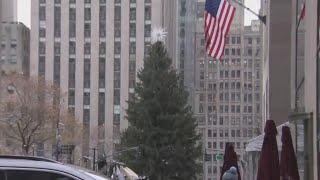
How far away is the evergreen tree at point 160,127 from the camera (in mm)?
38281

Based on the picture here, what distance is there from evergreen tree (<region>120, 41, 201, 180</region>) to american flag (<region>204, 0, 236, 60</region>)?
667 inches

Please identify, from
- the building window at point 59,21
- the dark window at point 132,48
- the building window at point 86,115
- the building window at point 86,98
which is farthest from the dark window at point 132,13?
the building window at point 86,115

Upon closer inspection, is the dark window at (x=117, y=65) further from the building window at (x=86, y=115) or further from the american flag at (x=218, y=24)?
the american flag at (x=218, y=24)

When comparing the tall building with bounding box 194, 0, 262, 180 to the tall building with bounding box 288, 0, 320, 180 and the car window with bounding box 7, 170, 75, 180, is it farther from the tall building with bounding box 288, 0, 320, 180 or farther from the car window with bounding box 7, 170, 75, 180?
the car window with bounding box 7, 170, 75, 180

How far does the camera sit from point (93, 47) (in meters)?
118

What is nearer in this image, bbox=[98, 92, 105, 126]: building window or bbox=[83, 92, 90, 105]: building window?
bbox=[98, 92, 105, 126]: building window

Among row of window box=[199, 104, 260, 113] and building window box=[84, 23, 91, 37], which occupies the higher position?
building window box=[84, 23, 91, 37]

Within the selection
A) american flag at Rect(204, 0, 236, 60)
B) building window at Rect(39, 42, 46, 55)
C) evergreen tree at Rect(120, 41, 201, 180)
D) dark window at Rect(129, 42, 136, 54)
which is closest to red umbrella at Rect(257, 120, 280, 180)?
american flag at Rect(204, 0, 236, 60)

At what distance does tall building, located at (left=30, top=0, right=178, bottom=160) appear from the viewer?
385 ft

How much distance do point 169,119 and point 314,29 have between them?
26124mm

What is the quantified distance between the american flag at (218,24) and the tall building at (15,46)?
88368 mm

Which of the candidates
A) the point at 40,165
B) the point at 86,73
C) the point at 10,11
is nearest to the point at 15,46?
the point at 86,73

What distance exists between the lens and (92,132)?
89312mm

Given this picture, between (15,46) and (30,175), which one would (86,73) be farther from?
(30,175)
